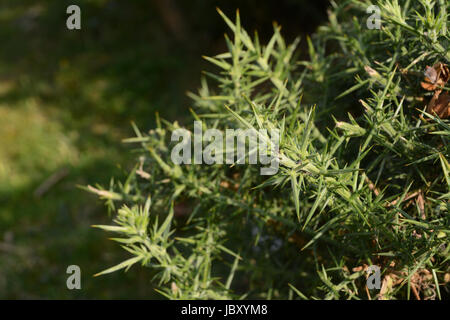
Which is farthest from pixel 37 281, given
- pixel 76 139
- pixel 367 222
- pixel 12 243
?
pixel 367 222

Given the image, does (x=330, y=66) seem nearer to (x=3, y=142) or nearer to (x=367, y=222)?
(x=367, y=222)

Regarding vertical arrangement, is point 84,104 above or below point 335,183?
above

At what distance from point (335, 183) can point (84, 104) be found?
3.20 metres

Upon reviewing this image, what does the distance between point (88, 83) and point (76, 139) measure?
0.70 m

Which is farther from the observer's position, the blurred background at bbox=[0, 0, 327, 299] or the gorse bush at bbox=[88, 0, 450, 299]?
the blurred background at bbox=[0, 0, 327, 299]

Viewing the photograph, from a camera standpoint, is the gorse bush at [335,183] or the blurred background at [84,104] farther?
the blurred background at [84,104]

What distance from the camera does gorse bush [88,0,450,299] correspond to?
90cm

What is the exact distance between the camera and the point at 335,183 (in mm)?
856

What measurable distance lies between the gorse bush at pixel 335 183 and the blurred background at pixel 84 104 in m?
0.90

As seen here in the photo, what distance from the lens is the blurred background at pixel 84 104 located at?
8.13ft

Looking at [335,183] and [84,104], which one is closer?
[335,183]

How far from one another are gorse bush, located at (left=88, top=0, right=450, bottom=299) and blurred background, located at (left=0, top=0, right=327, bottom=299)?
90 cm

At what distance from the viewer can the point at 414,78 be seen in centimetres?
111

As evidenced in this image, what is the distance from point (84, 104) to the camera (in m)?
3.74
